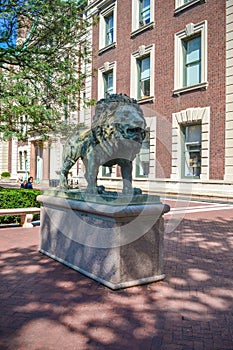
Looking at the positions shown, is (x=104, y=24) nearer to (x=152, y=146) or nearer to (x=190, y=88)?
(x=190, y=88)

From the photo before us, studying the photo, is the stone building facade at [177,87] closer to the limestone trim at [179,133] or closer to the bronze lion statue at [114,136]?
the limestone trim at [179,133]

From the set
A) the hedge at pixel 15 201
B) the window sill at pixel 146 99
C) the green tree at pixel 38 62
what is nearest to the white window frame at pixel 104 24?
the window sill at pixel 146 99

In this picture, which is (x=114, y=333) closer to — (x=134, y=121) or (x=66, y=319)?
(x=66, y=319)

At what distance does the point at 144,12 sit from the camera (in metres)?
20.7

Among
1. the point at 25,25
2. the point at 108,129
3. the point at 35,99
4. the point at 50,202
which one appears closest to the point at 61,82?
the point at 35,99

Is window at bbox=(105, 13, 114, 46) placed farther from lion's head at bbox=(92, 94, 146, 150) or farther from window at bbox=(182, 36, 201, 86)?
lion's head at bbox=(92, 94, 146, 150)

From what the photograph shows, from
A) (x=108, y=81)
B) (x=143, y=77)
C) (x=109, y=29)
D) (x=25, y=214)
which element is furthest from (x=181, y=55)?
(x=25, y=214)

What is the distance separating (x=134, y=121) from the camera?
4.11 m

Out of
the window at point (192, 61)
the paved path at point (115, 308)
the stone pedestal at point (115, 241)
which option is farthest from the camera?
the window at point (192, 61)

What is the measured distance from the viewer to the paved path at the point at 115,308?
2.90 m

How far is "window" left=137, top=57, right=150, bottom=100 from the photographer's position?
2047cm

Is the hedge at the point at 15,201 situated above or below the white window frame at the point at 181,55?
below

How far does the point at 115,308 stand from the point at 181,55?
17.0m

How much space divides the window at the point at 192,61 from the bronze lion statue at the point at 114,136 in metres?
14.0
